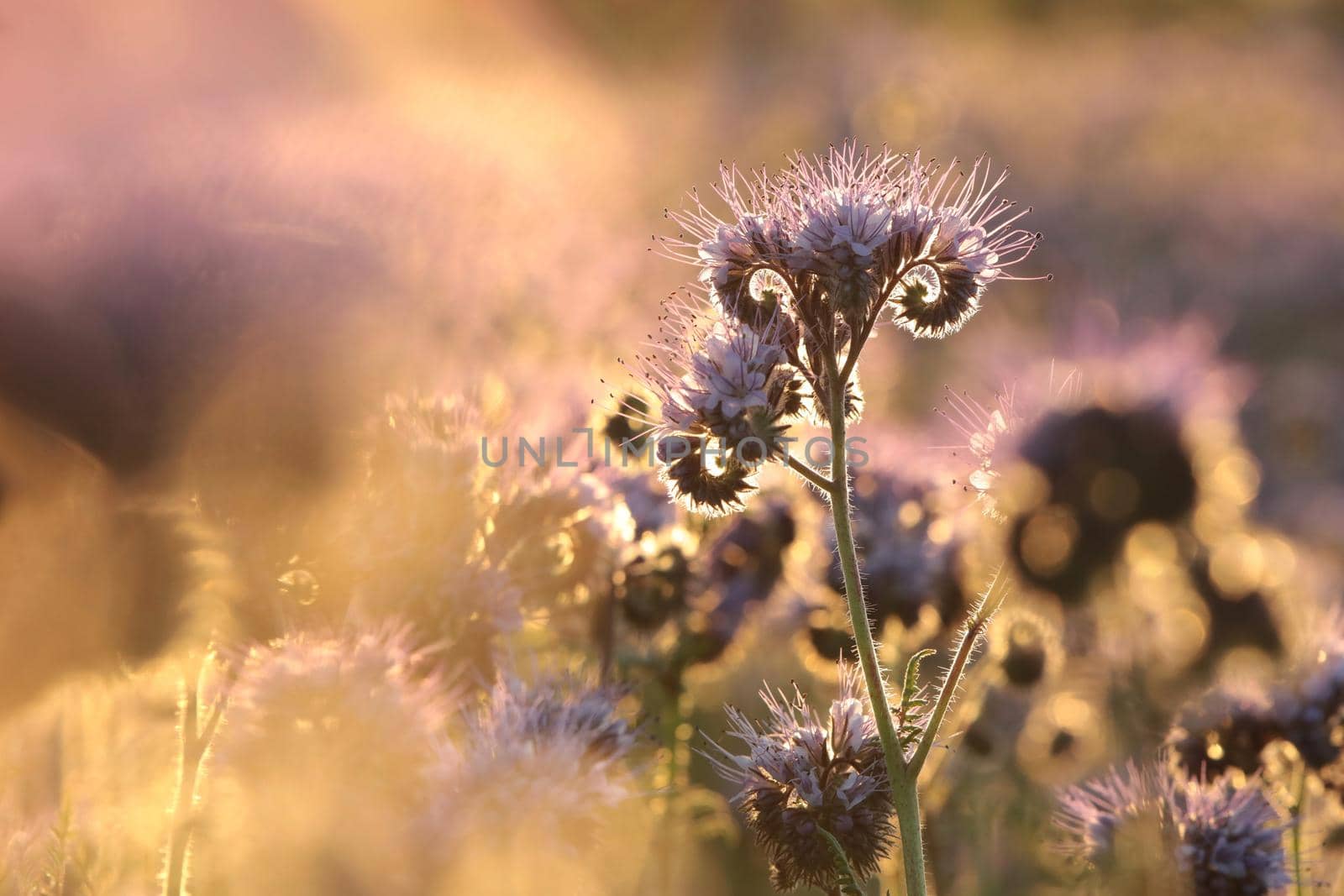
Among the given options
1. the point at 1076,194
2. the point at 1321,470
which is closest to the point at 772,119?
the point at 1076,194

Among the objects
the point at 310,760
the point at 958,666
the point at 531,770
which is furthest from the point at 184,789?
the point at 958,666

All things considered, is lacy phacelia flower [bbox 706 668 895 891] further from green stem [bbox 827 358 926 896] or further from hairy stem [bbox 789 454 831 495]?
hairy stem [bbox 789 454 831 495]

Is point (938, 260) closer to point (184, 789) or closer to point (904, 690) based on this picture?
point (904, 690)

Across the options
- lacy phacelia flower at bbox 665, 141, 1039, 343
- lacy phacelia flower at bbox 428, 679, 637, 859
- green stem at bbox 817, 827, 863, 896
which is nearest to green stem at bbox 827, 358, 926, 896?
green stem at bbox 817, 827, 863, 896

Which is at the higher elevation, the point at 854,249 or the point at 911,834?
the point at 854,249

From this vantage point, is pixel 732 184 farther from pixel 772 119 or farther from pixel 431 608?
pixel 772 119
